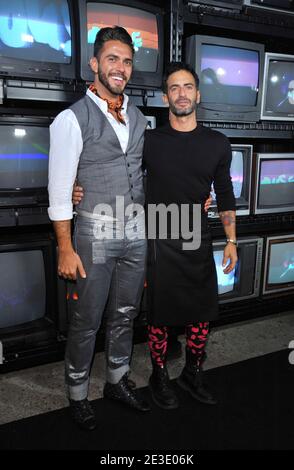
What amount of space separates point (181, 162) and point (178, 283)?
591mm

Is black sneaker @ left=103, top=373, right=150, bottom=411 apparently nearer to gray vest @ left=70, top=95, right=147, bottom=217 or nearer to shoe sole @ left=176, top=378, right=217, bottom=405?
shoe sole @ left=176, top=378, right=217, bottom=405

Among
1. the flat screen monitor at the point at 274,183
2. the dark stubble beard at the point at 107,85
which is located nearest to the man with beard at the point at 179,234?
the dark stubble beard at the point at 107,85

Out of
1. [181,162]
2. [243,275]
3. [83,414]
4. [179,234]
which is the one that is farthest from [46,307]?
[243,275]

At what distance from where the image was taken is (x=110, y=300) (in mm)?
1974

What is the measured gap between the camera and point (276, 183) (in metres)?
2.90

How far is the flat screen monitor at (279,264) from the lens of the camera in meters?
2.96

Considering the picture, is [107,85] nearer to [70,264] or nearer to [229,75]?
[70,264]

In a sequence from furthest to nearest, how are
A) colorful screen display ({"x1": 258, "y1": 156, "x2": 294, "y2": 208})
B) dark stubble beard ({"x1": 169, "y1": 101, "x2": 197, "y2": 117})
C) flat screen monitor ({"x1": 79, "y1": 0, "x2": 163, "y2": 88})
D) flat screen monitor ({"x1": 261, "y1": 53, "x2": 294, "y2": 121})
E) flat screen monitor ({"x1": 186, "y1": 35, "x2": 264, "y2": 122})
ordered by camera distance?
colorful screen display ({"x1": 258, "y1": 156, "x2": 294, "y2": 208})
flat screen monitor ({"x1": 261, "y1": 53, "x2": 294, "y2": 121})
flat screen monitor ({"x1": 186, "y1": 35, "x2": 264, "y2": 122})
flat screen monitor ({"x1": 79, "y1": 0, "x2": 163, "y2": 88})
dark stubble beard ({"x1": 169, "y1": 101, "x2": 197, "y2": 117})

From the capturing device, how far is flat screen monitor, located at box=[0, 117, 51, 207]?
2.05 m

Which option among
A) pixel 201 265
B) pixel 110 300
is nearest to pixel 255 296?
pixel 201 265

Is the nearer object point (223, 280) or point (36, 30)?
point (36, 30)

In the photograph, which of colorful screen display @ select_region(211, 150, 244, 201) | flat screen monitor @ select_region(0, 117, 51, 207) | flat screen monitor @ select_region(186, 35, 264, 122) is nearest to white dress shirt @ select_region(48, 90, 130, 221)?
flat screen monitor @ select_region(0, 117, 51, 207)

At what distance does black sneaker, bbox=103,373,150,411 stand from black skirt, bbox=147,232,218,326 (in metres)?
0.36
